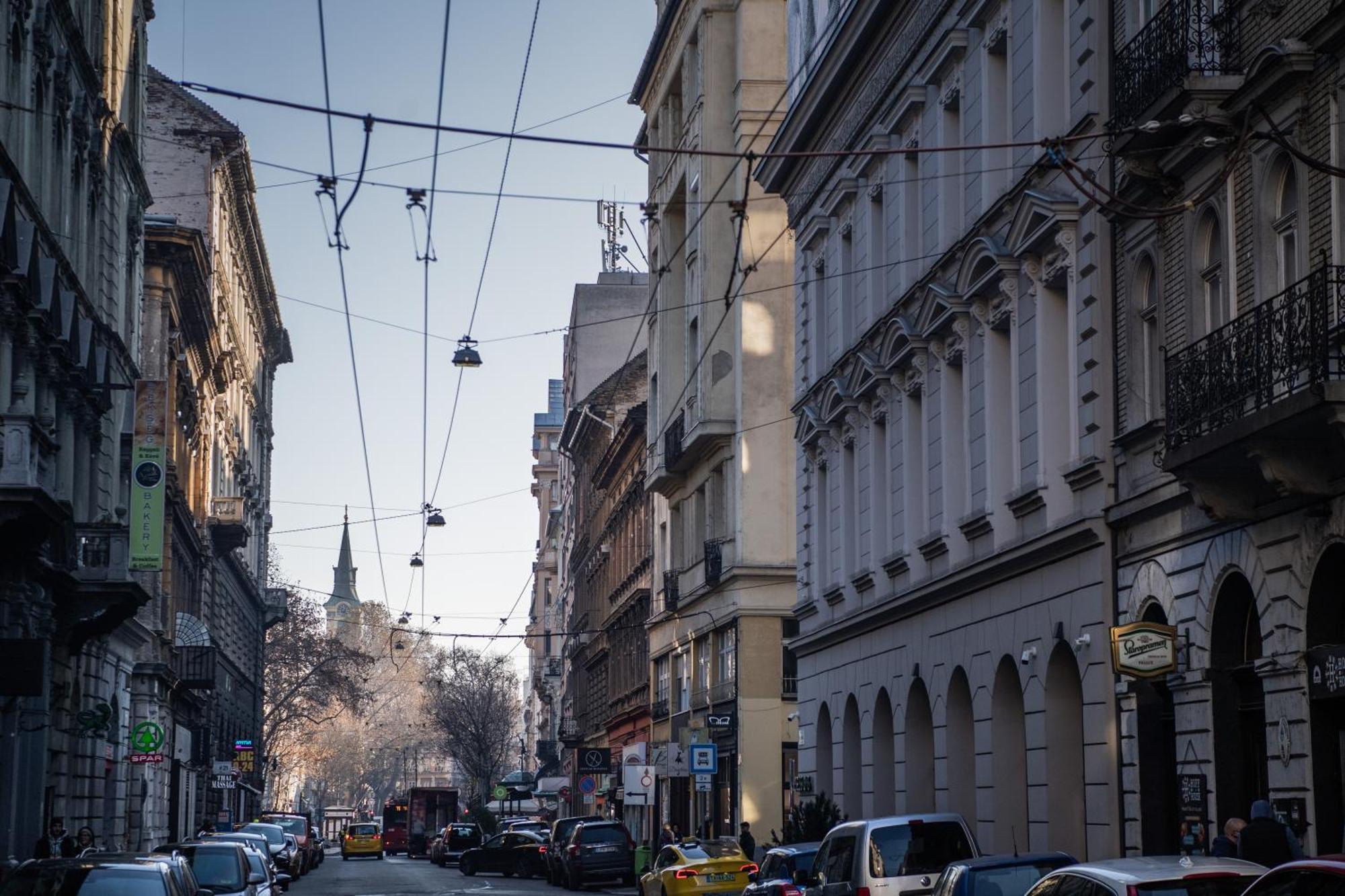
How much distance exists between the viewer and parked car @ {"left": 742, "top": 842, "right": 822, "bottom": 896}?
22.0 metres

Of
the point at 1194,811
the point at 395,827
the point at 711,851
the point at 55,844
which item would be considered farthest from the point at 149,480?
the point at 395,827

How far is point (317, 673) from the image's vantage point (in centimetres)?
8762

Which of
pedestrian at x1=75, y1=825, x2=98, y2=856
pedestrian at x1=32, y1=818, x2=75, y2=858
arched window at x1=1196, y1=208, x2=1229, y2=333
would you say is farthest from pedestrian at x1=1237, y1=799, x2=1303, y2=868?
pedestrian at x1=75, y1=825, x2=98, y2=856

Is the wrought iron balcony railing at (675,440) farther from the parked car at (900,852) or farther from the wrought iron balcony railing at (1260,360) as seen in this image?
the wrought iron balcony railing at (1260,360)

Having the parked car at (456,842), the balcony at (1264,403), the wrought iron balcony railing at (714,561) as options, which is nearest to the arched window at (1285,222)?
the balcony at (1264,403)

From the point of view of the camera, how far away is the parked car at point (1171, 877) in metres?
11.5

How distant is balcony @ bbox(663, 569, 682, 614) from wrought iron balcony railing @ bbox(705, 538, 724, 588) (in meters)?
5.89

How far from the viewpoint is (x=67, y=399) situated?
35.0m

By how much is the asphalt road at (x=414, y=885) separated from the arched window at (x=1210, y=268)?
24.5m

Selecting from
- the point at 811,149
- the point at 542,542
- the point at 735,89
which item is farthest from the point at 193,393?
the point at 542,542

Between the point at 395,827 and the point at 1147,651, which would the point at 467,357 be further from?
the point at 395,827

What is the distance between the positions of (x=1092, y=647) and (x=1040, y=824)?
299 centimetres

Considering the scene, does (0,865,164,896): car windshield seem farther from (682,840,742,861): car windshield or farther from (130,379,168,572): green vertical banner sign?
(130,379,168,572): green vertical banner sign

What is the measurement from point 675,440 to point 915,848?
36.2 metres
